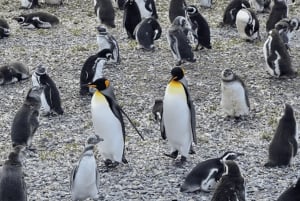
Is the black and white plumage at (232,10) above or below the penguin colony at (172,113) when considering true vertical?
above

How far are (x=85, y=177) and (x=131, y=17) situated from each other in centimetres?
741

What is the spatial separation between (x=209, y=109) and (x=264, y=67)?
219 centimetres

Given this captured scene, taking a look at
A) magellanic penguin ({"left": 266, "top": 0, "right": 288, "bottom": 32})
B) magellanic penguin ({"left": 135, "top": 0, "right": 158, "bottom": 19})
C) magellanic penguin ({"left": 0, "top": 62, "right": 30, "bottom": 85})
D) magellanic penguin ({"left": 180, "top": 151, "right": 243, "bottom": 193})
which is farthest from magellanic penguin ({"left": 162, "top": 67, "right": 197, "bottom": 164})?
magellanic penguin ({"left": 135, "top": 0, "right": 158, "bottom": 19})

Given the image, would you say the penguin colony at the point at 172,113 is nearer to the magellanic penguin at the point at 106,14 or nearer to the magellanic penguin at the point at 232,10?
the magellanic penguin at the point at 232,10

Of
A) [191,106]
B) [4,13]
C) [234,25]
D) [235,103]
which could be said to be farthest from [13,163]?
[4,13]

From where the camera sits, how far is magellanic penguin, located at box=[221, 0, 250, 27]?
15031 millimetres

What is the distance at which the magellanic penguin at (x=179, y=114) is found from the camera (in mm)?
8805

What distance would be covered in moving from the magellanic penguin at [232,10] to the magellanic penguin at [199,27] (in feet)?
4.78

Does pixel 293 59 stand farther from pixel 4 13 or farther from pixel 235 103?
pixel 4 13

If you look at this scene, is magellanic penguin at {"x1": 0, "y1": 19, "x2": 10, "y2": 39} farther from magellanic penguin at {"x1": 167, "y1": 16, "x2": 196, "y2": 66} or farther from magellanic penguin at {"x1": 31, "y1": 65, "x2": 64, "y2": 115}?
magellanic penguin at {"x1": 31, "y1": 65, "x2": 64, "y2": 115}

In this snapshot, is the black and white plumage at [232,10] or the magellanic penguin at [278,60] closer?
the magellanic penguin at [278,60]

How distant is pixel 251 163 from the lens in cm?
891

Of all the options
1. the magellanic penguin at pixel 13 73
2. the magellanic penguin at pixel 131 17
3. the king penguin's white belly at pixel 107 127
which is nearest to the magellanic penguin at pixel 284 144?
the king penguin's white belly at pixel 107 127

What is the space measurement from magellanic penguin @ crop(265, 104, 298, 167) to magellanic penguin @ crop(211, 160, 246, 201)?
4.63 ft
